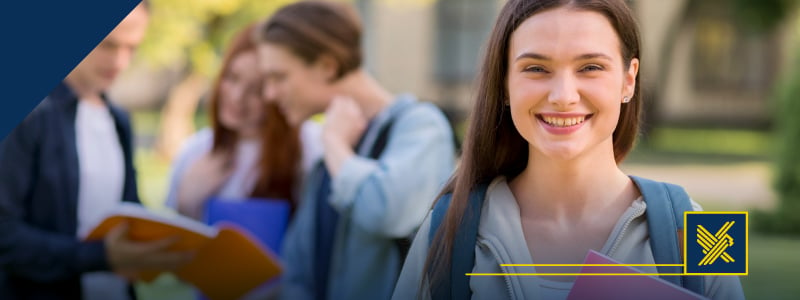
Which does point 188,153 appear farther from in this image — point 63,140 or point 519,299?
point 519,299

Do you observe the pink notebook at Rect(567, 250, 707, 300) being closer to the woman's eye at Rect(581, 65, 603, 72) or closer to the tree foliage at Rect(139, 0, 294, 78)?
the woman's eye at Rect(581, 65, 603, 72)

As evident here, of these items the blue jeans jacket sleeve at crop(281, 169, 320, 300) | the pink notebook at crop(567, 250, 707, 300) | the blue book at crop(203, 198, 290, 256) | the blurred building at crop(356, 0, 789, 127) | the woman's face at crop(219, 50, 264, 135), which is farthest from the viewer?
the blurred building at crop(356, 0, 789, 127)

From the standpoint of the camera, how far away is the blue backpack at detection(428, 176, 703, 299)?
1405mm

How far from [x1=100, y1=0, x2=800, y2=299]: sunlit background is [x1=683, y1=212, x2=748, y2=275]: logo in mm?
10974

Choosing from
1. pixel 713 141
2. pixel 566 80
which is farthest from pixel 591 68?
pixel 713 141

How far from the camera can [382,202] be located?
2371 millimetres

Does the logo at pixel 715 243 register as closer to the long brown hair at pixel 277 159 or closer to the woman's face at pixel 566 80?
the woman's face at pixel 566 80

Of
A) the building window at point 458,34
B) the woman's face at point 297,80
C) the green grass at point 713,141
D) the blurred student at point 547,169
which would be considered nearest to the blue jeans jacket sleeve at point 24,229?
the woman's face at point 297,80

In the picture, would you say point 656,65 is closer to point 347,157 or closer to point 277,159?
point 277,159

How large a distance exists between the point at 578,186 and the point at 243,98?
6.65ft

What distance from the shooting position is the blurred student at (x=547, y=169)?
4.61 ft

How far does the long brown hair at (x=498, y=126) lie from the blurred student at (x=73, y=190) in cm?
104

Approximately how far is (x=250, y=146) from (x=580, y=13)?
2110mm

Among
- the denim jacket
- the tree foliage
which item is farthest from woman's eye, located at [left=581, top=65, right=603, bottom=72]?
the tree foliage
